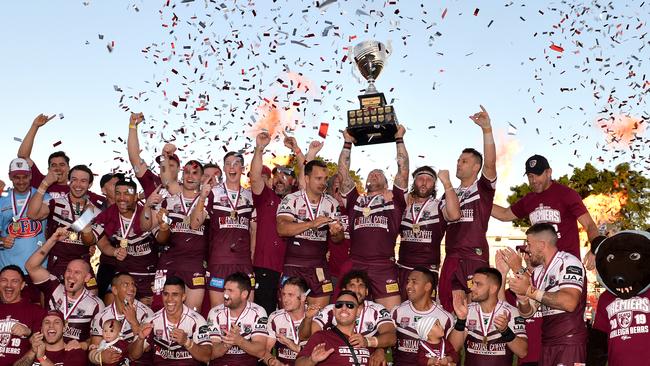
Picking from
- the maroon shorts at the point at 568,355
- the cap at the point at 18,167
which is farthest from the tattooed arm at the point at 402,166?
the cap at the point at 18,167

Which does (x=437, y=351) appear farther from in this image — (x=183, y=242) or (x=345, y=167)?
(x=183, y=242)

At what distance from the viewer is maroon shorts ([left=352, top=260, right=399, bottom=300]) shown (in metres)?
10.1

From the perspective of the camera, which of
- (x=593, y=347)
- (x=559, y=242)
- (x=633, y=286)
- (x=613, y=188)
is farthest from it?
(x=613, y=188)

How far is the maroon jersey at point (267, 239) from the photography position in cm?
1091

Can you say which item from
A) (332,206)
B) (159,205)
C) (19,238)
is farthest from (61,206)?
(332,206)

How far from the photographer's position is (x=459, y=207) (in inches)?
392

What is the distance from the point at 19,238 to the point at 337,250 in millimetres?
4965

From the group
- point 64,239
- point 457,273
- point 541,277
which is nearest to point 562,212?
point 457,273

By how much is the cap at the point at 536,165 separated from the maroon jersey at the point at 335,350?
3.46m

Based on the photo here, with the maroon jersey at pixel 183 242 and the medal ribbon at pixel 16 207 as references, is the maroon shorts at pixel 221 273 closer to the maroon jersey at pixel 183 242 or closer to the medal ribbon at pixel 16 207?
the maroon jersey at pixel 183 242

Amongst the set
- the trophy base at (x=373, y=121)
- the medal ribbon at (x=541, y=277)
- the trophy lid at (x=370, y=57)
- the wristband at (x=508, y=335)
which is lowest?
the wristband at (x=508, y=335)

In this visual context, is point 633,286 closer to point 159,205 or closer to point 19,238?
point 159,205

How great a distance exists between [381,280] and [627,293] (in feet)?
12.0

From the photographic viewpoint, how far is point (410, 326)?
9383mm
